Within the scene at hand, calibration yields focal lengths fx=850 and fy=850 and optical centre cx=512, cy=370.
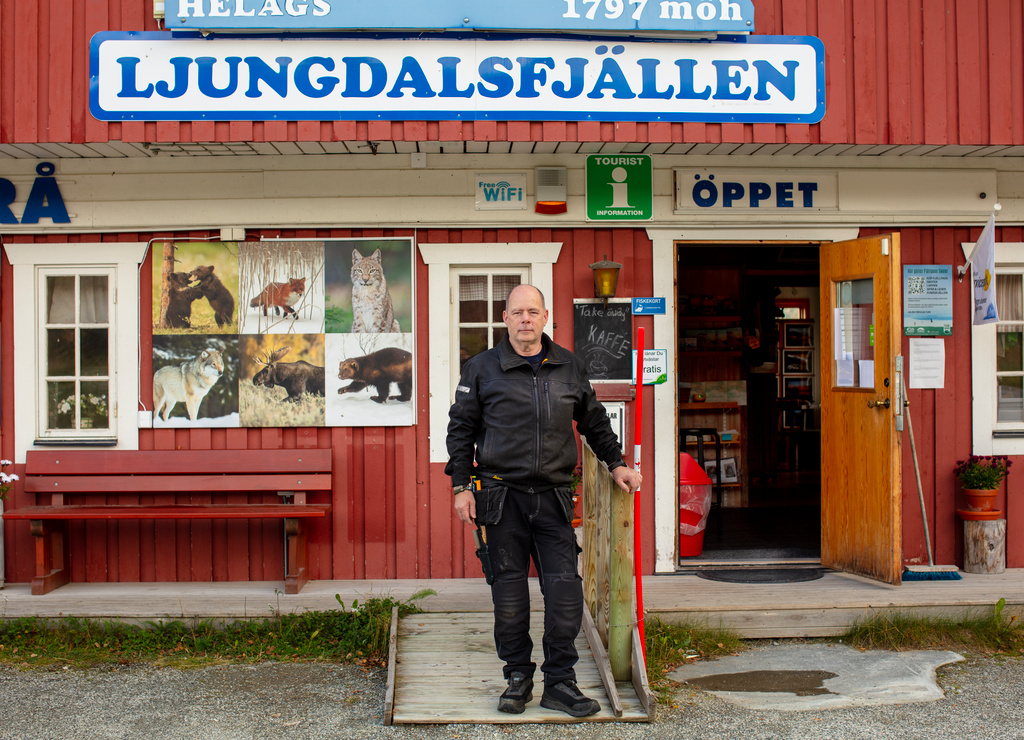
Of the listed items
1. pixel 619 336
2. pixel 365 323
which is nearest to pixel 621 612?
pixel 619 336

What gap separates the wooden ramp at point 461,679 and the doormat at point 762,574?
164cm

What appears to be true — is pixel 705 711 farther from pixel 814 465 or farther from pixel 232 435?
pixel 814 465

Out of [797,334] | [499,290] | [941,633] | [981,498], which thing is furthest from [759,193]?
[797,334]

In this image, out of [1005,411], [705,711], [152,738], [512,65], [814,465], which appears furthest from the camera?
[814,465]

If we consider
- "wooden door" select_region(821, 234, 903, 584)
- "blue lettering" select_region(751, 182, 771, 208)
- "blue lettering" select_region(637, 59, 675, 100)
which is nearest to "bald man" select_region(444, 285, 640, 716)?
"blue lettering" select_region(637, 59, 675, 100)

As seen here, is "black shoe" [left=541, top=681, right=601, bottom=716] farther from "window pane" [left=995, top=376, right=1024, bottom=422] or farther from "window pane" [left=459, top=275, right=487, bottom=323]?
"window pane" [left=995, top=376, right=1024, bottom=422]

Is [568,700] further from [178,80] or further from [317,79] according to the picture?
[178,80]

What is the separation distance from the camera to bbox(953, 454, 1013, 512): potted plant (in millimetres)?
6312

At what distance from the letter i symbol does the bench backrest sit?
112 inches

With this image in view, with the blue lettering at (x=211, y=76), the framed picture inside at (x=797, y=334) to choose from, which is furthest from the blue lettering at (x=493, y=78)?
the framed picture inside at (x=797, y=334)

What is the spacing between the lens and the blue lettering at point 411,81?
5629 mm

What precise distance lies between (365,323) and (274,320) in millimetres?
671

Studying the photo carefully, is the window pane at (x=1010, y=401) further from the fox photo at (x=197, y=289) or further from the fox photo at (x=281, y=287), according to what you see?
the fox photo at (x=197, y=289)

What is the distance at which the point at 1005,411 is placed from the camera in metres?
6.70
